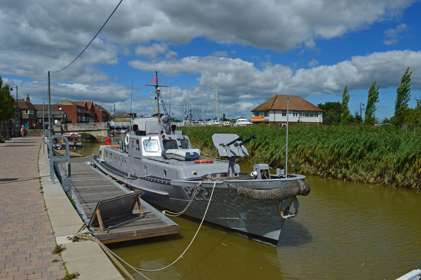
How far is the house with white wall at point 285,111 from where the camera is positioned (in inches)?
2940

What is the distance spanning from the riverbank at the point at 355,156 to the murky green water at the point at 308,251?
13.8 ft

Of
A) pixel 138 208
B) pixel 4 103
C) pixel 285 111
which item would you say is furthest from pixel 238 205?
pixel 285 111

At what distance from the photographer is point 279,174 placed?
9625 millimetres

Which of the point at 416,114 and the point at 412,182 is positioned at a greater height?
the point at 416,114

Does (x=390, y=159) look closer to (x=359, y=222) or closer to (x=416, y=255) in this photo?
(x=359, y=222)

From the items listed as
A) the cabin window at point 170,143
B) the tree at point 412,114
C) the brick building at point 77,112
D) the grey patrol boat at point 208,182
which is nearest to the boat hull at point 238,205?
the grey patrol boat at point 208,182

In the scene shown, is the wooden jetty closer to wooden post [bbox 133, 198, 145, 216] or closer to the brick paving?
wooden post [bbox 133, 198, 145, 216]

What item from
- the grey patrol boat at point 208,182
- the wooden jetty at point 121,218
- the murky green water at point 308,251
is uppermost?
the grey patrol boat at point 208,182

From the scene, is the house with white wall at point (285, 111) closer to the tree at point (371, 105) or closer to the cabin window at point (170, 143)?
the tree at point (371, 105)

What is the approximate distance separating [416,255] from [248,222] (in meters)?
4.02

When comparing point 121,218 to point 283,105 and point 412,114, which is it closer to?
point 412,114

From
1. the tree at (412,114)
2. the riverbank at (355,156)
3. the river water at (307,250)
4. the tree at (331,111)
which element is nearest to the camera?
the river water at (307,250)

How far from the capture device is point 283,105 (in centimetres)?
A: 7506

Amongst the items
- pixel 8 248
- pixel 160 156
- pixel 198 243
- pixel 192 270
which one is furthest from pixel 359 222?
pixel 8 248
